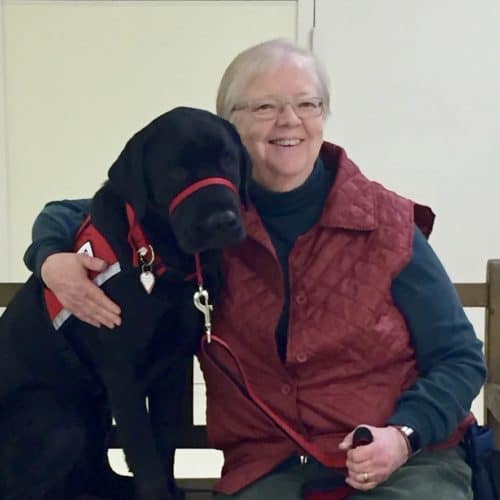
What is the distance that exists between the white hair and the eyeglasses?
24mm

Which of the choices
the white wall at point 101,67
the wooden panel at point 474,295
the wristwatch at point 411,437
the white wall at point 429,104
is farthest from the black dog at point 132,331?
the white wall at point 429,104

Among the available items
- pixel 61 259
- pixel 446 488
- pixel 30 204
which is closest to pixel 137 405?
pixel 61 259

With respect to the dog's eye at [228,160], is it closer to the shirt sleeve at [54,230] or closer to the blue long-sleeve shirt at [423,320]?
the blue long-sleeve shirt at [423,320]

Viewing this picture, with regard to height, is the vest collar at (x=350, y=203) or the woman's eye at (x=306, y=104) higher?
the woman's eye at (x=306, y=104)

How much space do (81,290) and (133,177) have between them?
19 cm

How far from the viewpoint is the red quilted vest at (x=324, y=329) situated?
125cm

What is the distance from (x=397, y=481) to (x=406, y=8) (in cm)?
185

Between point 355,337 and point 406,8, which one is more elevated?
point 406,8

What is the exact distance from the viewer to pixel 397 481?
122 cm

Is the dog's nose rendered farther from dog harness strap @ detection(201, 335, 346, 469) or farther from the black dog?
dog harness strap @ detection(201, 335, 346, 469)

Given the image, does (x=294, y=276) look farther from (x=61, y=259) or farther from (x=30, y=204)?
(x=30, y=204)

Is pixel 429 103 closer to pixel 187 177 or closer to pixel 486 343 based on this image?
pixel 486 343

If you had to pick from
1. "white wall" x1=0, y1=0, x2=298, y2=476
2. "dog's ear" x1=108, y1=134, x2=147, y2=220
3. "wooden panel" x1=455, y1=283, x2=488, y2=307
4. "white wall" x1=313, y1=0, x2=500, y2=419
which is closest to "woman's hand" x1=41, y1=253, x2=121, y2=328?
"dog's ear" x1=108, y1=134, x2=147, y2=220

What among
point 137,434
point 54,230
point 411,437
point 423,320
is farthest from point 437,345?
point 54,230
